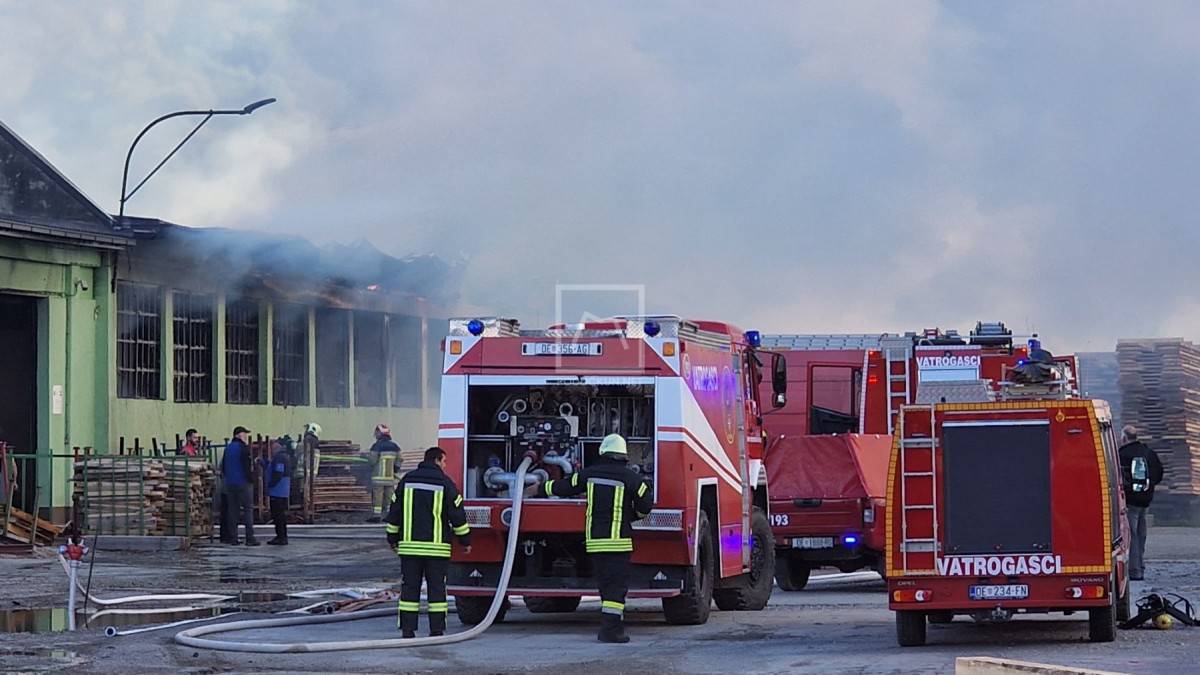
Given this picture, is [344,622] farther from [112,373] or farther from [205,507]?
[112,373]

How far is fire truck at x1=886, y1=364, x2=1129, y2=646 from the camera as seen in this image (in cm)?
1359

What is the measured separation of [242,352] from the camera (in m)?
35.9

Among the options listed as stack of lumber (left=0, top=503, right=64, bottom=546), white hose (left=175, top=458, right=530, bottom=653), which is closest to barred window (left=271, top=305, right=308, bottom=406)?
stack of lumber (left=0, top=503, right=64, bottom=546)

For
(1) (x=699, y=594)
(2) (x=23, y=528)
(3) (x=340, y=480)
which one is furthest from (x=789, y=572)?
(3) (x=340, y=480)

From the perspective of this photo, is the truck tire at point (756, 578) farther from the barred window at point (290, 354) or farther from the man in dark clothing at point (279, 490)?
the barred window at point (290, 354)

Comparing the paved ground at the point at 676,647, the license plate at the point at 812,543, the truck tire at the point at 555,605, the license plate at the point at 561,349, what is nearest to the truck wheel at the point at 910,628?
the paved ground at the point at 676,647

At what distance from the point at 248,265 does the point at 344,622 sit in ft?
55.6

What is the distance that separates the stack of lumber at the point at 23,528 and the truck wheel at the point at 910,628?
15.3m

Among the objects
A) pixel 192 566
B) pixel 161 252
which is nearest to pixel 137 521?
pixel 192 566

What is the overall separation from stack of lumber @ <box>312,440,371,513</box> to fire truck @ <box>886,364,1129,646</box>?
847 inches

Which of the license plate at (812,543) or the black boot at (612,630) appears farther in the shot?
the license plate at (812,543)

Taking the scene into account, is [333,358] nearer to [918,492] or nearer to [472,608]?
[472,608]

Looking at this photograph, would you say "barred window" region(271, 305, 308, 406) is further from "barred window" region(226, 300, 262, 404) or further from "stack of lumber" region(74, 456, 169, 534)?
"stack of lumber" region(74, 456, 169, 534)

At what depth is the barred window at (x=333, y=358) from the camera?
3897 centimetres
